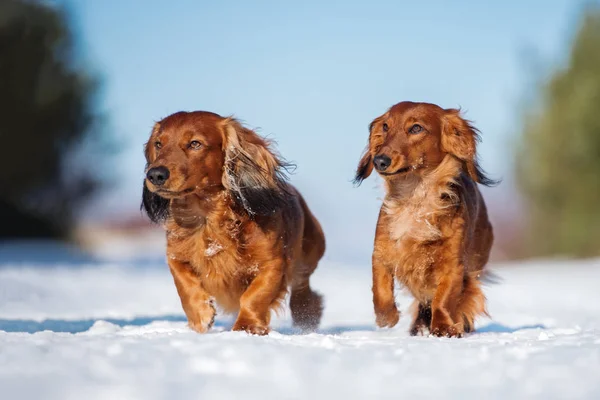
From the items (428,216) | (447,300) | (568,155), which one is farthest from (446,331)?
(568,155)

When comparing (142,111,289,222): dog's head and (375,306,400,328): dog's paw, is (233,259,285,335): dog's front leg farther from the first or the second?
(375,306,400,328): dog's paw

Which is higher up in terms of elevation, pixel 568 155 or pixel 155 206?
pixel 568 155

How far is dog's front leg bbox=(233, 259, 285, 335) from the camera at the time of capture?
445cm

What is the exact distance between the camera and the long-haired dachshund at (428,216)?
4.62 metres

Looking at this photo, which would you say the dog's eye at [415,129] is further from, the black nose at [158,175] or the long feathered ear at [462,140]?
the black nose at [158,175]

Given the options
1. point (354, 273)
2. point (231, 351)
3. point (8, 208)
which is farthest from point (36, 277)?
point (8, 208)

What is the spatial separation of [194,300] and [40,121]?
52.2ft

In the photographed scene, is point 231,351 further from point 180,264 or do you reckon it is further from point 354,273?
point 354,273

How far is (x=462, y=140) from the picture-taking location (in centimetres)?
493

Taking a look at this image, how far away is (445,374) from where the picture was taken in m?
2.87

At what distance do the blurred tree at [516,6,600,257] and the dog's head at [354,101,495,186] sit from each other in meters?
16.6

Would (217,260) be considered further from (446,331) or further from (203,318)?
(446,331)

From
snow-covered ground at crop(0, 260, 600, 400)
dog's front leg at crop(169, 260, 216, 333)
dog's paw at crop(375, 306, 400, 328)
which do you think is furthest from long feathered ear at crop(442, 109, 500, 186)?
dog's front leg at crop(169, 260, 216, 333)

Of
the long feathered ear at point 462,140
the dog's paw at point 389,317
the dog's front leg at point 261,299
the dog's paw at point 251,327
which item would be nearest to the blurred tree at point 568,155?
the long feathered ear at point 462,140
